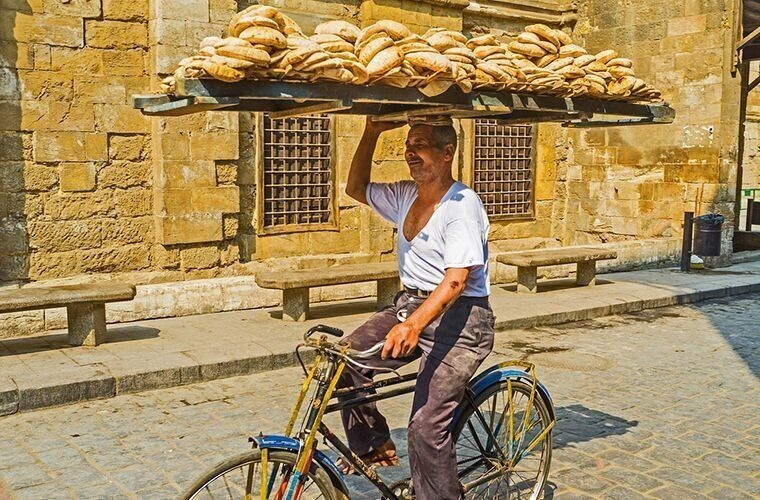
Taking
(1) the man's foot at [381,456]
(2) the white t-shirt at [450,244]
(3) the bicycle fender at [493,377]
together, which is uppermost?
(2) the white t-shirt at [450,244]

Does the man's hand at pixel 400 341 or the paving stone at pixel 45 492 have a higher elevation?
the man's hand at pixel 400 341

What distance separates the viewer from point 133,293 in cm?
750

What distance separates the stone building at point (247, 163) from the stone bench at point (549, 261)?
Result: 772mm

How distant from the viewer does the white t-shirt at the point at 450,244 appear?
348 cm

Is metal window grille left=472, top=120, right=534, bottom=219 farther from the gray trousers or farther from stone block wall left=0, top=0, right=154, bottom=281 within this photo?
the gray trousers

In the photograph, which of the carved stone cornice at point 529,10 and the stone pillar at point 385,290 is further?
the carved stone cornice at point 529,10

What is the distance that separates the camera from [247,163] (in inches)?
428

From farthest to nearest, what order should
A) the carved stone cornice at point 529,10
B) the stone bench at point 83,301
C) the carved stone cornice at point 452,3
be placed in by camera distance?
the carved stone cornice at point 529,10 → the carved stone cornice at point 452,3 → the stone bench at point 83,301

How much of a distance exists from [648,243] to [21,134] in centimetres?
987

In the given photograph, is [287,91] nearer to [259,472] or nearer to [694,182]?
[259,472]

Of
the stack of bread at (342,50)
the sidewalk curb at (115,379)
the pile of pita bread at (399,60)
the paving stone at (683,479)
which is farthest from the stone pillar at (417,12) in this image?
the paving stone at (683,479)

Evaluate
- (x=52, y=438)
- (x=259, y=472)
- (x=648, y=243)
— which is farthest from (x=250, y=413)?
(x=648, y=243)

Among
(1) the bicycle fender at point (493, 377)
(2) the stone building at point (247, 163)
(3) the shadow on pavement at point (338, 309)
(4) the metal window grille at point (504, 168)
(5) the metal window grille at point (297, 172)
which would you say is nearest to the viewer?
(1) the bicycle fender at point (493, 377)

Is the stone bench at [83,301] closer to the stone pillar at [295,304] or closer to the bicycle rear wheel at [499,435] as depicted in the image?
the stone pillar at [295,304]
